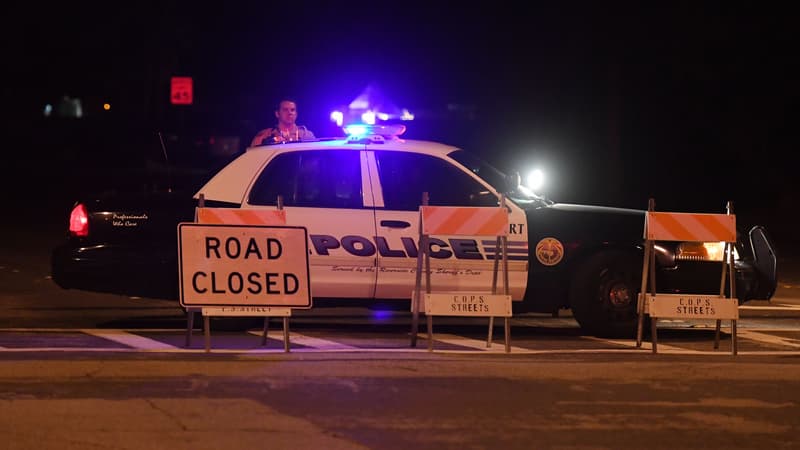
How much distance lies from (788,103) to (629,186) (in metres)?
4.12

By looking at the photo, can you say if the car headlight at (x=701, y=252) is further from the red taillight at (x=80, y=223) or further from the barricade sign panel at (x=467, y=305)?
the red taillight at (x=80, y=223)

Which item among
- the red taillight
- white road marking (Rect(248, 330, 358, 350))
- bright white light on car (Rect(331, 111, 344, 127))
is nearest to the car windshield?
bright white light on car (Rect(331, 111, 344, 127))

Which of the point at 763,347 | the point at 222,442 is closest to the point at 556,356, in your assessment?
the point at 763,347

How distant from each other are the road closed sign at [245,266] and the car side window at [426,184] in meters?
1.33

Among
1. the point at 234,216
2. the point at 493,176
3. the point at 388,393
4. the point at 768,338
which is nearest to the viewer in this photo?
the point at 388,393

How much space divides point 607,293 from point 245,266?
3.00 meters

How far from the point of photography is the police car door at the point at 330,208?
33.2ft

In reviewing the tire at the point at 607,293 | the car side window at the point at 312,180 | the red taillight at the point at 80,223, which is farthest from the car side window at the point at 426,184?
the red taillight at the point at 80,223

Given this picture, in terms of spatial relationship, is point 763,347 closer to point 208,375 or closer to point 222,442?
point 208,375

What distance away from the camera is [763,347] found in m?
9.96

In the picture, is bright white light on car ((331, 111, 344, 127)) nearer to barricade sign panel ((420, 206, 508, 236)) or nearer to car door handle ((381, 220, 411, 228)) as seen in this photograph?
car door handle ((381, 220, 411, 228))

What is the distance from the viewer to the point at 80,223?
33.3 ft

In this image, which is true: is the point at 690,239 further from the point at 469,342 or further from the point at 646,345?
the point at 469,342

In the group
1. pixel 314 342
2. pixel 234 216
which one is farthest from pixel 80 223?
pixel 314 342
